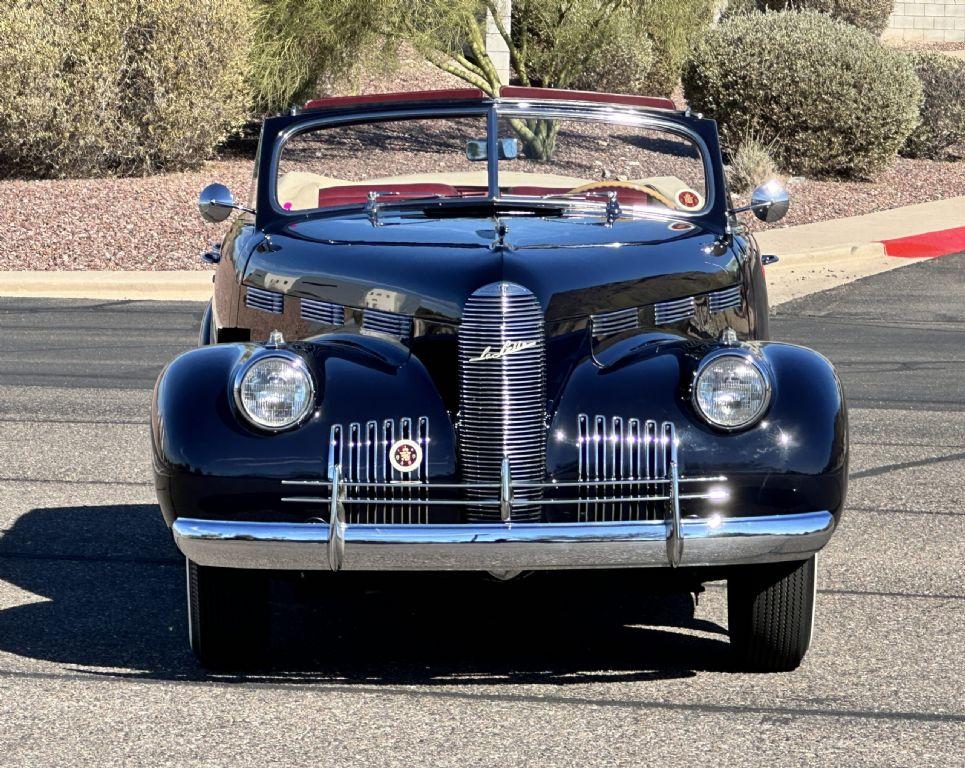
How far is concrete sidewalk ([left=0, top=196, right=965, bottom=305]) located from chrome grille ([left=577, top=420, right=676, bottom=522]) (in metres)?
9.01

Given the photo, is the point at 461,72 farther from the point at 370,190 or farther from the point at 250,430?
the point at 250,430

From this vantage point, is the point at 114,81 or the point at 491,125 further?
the point at 114,81

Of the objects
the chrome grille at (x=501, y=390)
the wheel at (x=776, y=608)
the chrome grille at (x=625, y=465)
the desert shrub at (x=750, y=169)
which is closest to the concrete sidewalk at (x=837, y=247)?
the desert shrub at (x=750, y=169)

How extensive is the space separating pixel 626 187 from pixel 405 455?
2.15m

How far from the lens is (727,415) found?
14.6ft

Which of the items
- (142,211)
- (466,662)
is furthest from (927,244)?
(466,662)

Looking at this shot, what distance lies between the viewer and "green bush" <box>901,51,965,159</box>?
80.4 feet

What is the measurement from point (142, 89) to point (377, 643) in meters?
15.1

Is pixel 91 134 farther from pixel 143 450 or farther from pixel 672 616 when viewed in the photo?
pixel 672 616

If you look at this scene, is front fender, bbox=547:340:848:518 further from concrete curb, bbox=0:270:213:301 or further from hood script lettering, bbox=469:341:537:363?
concrete curb, bbox=0:270:213:301

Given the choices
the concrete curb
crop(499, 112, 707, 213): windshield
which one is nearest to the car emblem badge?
crop(499, 112, 707, 213): windshield

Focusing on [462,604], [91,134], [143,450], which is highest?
[462,604]

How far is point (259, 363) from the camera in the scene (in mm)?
4477

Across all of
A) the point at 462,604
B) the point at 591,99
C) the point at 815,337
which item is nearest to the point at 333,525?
the point at 462,604
